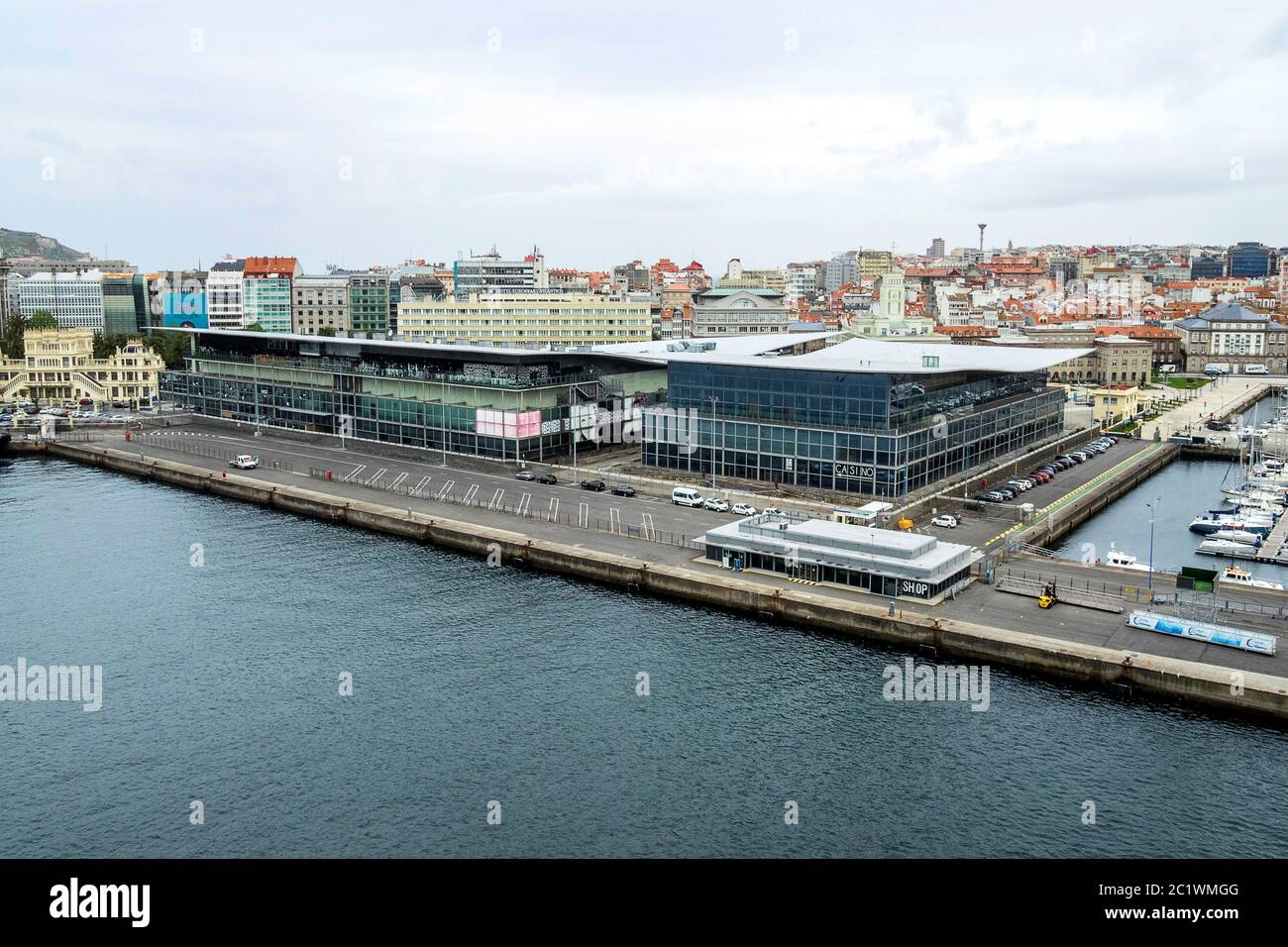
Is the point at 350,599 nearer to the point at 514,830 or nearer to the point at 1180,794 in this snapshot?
the point at 514,830

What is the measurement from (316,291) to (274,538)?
98.8 metres

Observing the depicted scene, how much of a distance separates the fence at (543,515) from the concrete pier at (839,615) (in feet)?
8.33

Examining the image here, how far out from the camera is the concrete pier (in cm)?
3180

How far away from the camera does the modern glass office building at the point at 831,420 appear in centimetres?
5316

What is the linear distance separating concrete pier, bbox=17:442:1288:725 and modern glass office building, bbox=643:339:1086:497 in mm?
13748

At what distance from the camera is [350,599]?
42312mm

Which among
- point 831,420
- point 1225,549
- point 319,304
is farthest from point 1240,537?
point 319,304

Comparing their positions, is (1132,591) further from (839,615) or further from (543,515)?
(543,515)

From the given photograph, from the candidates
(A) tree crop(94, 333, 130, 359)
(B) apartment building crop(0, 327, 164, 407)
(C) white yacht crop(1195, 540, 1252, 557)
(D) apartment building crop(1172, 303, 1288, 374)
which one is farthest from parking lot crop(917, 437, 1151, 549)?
(A) tree crop(94, 333, 130, 359)

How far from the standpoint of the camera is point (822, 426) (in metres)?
54.6

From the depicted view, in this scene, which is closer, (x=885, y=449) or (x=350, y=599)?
(x=350, y=599)

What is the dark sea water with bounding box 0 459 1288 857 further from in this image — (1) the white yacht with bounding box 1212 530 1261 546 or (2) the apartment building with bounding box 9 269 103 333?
(2) the apartment building with bounding box 9 269 103 333

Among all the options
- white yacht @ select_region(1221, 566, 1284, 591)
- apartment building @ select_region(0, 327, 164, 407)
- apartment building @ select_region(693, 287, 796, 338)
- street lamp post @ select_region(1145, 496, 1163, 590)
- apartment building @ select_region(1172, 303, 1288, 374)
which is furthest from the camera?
apartment building @ select_region(1172, 303, 1288, 374)
